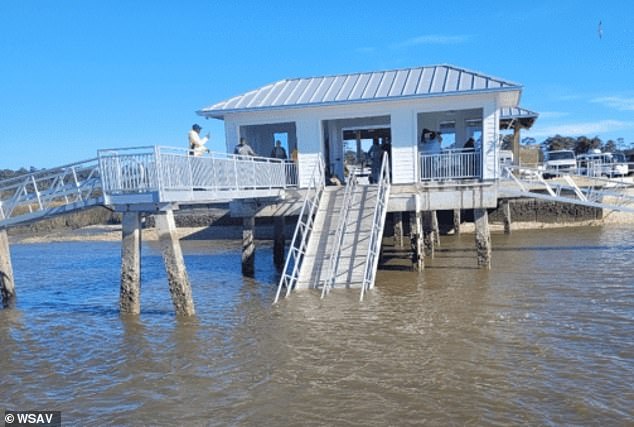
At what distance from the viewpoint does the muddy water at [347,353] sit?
620cm

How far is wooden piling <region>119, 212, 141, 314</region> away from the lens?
10.0 metres

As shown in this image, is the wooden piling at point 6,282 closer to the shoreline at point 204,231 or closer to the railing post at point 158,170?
the railing post at point 158,170

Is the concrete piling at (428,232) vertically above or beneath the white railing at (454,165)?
beneath

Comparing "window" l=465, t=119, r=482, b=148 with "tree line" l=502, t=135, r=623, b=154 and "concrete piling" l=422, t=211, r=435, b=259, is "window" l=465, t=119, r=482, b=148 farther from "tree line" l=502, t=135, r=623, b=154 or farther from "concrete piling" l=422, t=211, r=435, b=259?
"tree line" l=502, t=135, r=623, b=154

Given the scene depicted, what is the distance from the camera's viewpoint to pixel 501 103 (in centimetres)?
1628

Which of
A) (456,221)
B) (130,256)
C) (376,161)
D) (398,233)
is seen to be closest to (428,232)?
(398,233)

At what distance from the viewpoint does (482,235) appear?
14.7 m

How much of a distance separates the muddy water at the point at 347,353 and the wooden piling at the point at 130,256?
1.90 ft

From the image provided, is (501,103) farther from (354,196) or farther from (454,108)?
(354,196)

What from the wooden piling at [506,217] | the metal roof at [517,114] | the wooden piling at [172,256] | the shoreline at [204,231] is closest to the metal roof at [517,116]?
the metal roof at [517,114]

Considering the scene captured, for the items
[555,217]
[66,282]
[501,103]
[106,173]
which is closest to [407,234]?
[555,217]

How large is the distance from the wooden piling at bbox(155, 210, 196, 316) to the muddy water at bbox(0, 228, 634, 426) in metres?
0.66

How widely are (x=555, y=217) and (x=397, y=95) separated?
1439 centimetres

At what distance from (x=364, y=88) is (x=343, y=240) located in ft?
19.6
